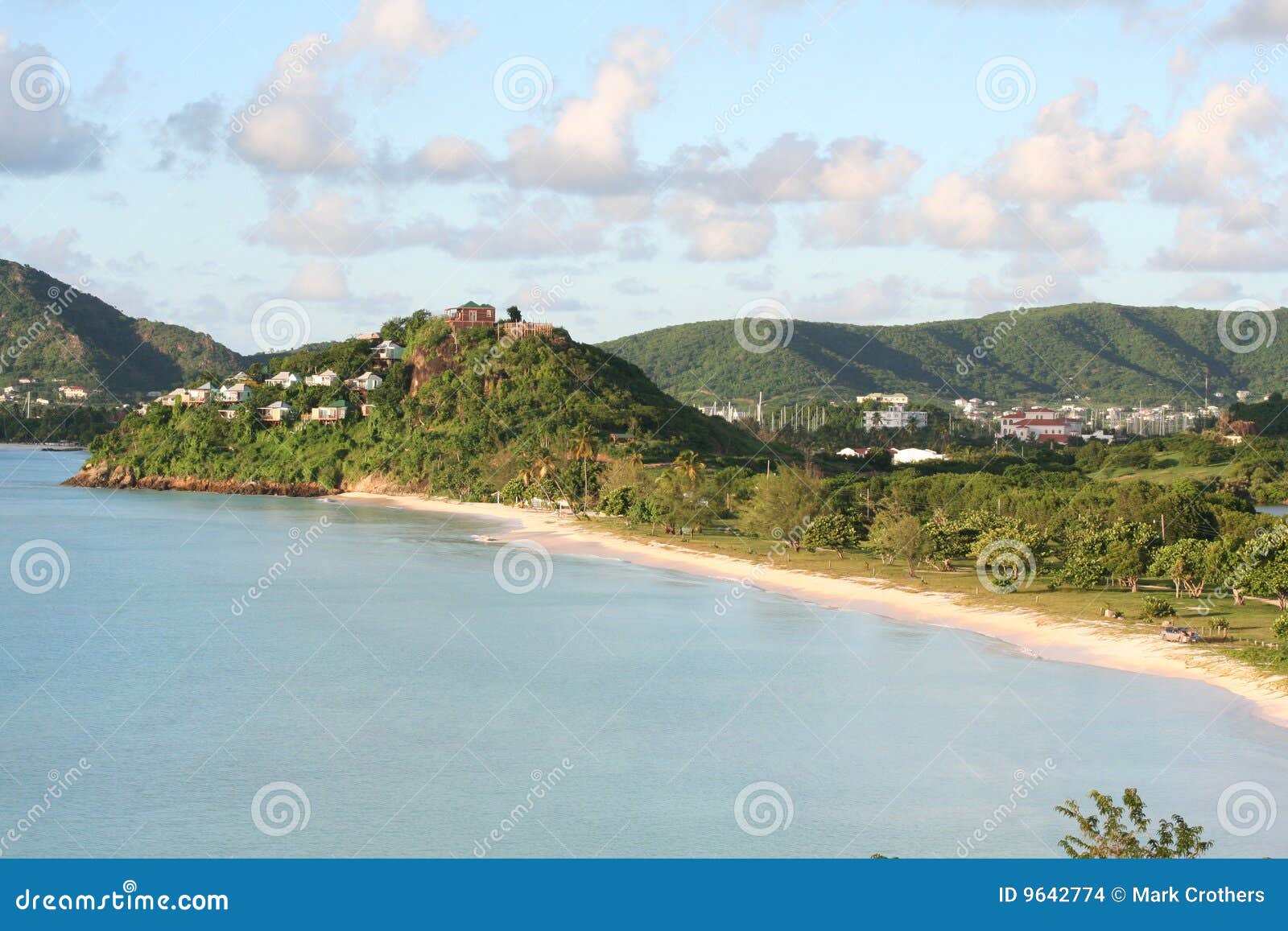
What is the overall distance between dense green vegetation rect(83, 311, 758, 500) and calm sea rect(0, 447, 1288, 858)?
4474cm

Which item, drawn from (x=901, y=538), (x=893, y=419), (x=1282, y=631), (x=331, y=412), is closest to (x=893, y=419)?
(x=893, y=419)

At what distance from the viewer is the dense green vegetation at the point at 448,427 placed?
308 feet

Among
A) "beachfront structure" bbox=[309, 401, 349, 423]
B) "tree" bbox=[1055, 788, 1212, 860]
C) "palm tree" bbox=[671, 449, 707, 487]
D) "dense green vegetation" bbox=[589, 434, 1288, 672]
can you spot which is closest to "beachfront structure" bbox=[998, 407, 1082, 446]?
"dense green vegetation" bbox=[589, 434, 1288, 672]

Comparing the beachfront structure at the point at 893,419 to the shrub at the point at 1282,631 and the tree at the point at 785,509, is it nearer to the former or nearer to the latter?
→ the tree at the point at 785,509

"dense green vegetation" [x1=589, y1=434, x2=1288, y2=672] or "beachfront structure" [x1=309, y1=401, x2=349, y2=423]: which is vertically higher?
"beachfront structure" [x1=309, y1=401, x2=349, y2=423]

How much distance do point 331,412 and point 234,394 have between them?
13.0m

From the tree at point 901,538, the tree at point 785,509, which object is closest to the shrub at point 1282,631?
the tree at point 901,538

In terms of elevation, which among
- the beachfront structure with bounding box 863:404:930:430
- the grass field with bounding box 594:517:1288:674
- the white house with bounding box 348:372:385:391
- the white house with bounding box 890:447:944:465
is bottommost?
the grass field with bounding box 594:517:1288:674

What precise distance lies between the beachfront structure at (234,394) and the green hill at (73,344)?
203 ft

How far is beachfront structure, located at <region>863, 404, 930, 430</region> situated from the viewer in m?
140

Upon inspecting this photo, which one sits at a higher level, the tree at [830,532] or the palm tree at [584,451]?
the palm tree at [584,451]

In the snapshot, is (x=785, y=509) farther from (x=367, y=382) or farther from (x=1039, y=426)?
(x=1039, y=426)

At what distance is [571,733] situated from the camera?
85.0ft

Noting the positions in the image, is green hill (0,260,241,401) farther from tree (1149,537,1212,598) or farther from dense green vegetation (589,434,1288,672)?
tree (1149,537,1212,598)
